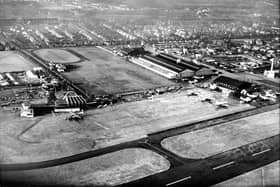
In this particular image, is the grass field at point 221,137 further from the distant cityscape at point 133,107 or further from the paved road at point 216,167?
the paved road at point 216,167

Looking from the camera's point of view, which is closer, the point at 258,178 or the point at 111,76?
the point at 258,178

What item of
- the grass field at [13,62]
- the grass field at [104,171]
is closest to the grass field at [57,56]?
the grass field at [13,62]

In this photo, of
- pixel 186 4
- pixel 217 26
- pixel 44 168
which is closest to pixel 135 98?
pixel 44 168

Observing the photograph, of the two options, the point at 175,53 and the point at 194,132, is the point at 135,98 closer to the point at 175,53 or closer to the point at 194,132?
the point at 194,132

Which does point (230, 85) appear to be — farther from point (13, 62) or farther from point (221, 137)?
point (13, 62)

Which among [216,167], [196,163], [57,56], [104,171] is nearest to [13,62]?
[57,56]

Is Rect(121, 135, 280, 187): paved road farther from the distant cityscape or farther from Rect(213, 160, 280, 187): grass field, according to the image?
Rect(213, 160, 280, 187): grass field
